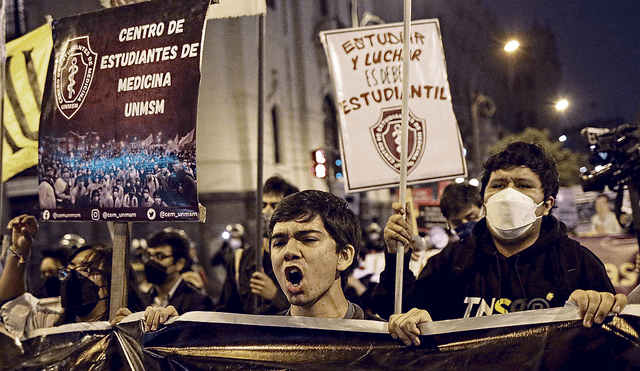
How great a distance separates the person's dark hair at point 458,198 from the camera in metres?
4.18

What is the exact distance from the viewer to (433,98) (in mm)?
3914

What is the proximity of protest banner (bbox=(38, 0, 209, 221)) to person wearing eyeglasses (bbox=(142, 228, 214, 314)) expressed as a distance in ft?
5.93

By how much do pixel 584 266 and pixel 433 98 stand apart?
1.75 m

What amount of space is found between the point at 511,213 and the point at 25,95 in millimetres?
3484

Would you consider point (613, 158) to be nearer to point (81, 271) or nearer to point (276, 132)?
point (81, 271)

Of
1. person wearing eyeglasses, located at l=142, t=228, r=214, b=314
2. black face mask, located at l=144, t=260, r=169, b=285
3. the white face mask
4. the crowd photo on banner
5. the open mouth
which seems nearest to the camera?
the crowd photo on banner

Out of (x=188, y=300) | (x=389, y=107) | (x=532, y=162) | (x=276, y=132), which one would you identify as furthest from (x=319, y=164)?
(x=532, y=162)

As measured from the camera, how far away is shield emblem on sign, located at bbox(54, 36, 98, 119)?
9.96 feet

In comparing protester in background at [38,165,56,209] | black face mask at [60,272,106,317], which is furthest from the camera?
protester in background at [38,165,56,209]

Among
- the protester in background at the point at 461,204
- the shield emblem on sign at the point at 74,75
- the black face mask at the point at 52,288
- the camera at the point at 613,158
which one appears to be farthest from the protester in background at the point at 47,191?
the camera at the point at 613,158

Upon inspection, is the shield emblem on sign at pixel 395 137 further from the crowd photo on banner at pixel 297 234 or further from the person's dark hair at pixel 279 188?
the person's dark hair at pixel 279 188

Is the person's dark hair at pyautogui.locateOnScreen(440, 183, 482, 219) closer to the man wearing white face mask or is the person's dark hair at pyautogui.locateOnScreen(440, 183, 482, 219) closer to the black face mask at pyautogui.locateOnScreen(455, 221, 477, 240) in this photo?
the black face mask at pyautogui.locateOnScreen(455, 221, 477, 240)

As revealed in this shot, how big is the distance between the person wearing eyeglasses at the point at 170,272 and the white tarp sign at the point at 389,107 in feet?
5.60

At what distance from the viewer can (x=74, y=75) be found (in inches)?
122
